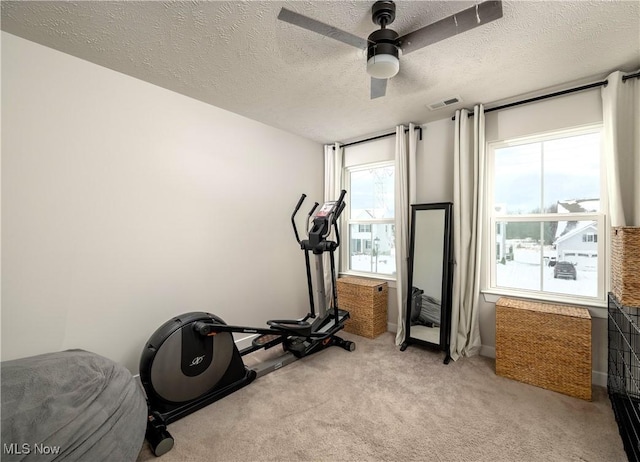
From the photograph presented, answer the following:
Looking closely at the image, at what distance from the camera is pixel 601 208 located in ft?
8.15

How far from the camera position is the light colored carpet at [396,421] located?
1.73m

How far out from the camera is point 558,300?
2.64m

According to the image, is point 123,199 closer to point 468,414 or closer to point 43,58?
point 43,58

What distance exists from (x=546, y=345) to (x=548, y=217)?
1177 millimetres

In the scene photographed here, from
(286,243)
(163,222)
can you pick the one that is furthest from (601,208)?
(163,222)

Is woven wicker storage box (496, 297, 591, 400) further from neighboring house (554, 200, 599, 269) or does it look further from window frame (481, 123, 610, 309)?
neighboring house (554, 200, 599, 269)

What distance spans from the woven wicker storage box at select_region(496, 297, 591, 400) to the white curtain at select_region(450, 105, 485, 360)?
0.37 m

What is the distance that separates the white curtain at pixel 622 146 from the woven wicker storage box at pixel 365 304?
2.26 metres

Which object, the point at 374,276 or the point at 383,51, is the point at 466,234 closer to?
the point at 374,276

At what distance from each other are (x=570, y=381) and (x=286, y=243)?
3001 millimetres

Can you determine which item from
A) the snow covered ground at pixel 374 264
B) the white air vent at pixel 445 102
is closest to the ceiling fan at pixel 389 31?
the white air vent at pixel 445 102

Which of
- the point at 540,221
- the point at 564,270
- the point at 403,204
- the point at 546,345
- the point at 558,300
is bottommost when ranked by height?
the point at 546,345

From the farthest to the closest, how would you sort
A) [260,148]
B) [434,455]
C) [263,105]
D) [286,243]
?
[286,243]
[260,148]
[263,105]
[434,455]

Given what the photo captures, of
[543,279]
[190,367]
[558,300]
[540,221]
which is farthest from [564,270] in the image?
[190,367]
